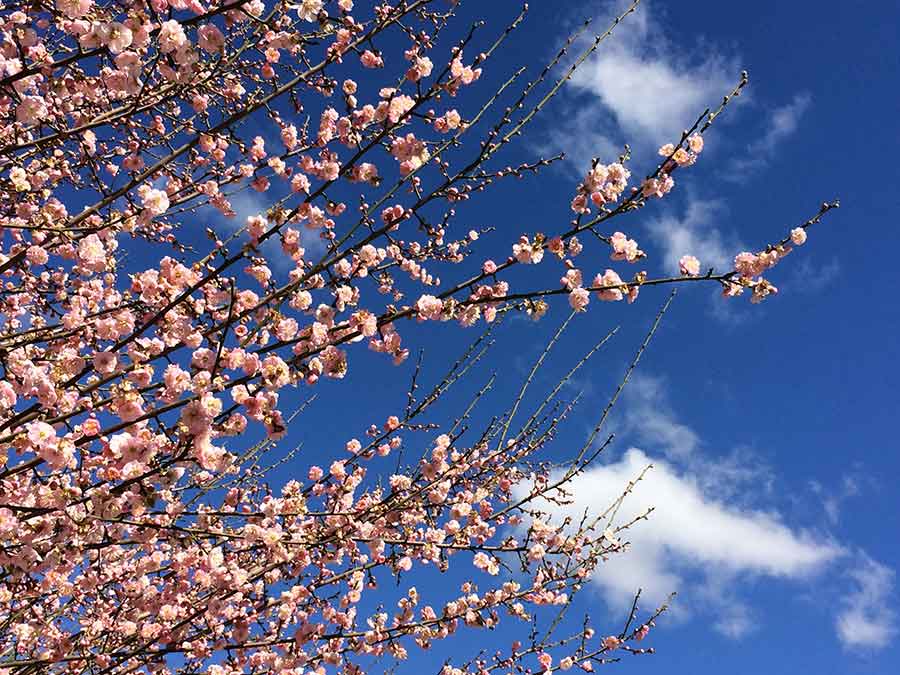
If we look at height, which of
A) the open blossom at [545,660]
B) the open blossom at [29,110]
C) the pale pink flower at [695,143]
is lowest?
the open blossom at [545,660]

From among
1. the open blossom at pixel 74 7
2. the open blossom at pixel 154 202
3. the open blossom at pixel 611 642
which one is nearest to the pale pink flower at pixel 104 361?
the open blossom at pixel 154 202

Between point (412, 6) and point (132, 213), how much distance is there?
2226mm

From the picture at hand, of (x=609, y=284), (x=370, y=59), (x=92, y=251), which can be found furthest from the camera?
(x=370, y=59)

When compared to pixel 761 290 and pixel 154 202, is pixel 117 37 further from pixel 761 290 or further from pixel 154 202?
pixel 761 290

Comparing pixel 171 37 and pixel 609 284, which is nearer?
pixel 171 37

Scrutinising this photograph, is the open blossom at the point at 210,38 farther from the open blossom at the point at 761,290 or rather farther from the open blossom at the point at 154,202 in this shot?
the open blossom at the point at 761,290

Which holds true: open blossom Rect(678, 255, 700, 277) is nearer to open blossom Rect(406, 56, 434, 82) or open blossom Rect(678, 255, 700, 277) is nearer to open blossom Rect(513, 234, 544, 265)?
open blossom Rect(513, 234, 544, 265)

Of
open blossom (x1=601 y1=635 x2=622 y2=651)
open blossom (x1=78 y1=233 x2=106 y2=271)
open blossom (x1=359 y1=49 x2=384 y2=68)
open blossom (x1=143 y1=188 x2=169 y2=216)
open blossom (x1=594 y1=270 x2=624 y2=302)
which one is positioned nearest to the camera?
open blossom (x1=594 y1=270 x2=624 y2=302)

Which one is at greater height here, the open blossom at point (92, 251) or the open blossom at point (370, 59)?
the open blossom at point (370, 59)

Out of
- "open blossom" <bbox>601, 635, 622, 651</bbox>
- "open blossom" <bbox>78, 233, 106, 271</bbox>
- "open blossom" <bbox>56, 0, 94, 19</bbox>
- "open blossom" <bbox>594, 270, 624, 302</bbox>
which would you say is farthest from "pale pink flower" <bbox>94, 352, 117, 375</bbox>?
"open blossom" <bbox>601, 635, 622, 651</bbox>

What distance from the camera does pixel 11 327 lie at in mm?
5527

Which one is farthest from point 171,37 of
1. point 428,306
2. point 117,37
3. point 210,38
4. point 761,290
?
point 761,290

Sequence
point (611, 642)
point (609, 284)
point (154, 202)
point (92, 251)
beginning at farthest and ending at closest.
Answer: point (611, 642) < point (154, 202) < point (92, 251) < point (609, 284)

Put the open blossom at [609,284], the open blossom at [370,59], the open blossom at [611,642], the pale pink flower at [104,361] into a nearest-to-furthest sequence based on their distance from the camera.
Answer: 1. the pale pink flower at [104,361]
2. the open blossom at [609,284]
3. the open blossom at [370,59]
4. the open blossom at [611,642]
